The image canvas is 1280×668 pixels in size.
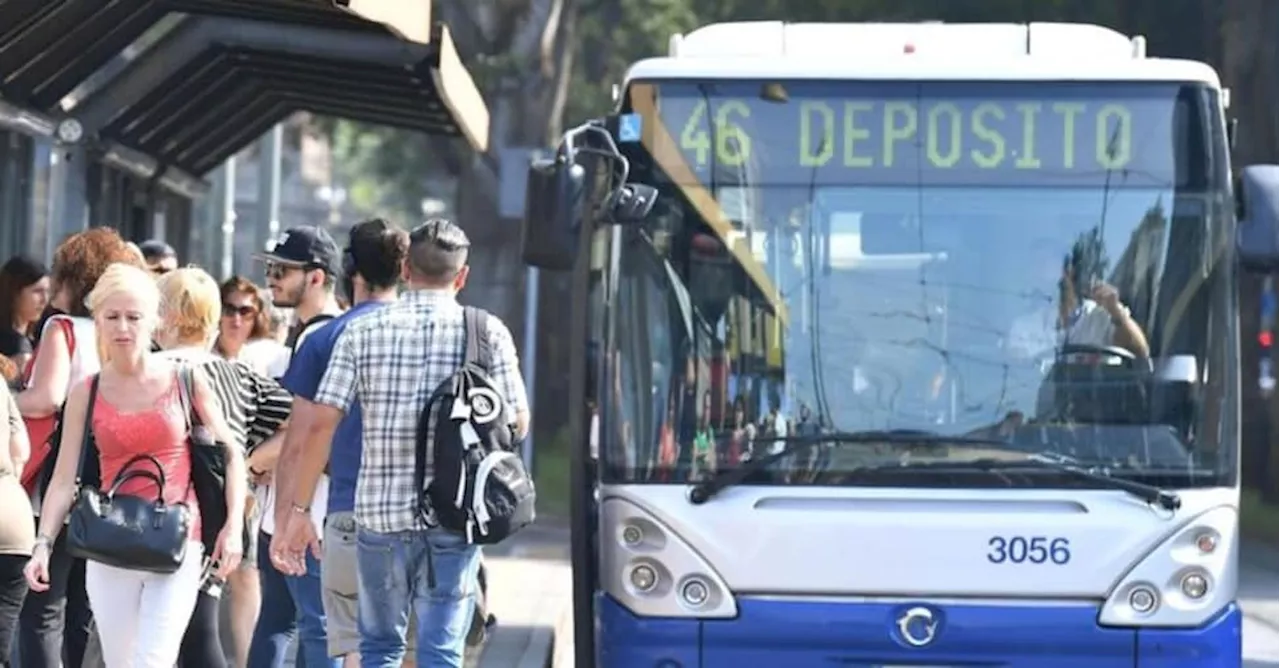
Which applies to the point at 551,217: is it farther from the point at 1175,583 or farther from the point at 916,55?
the point at 1175,583

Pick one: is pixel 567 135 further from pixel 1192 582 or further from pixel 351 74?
pixel 351 74

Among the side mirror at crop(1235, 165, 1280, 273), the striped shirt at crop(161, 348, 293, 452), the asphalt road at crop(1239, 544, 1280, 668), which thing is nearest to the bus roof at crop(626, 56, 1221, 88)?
the side mirror at crop(1235, 165, 1280, 273)

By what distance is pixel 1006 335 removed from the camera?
8.43m

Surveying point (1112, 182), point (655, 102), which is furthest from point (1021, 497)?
point (655, 102)

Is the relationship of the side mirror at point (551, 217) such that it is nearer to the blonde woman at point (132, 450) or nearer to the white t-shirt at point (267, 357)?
the blonde woman at point (132, 450)

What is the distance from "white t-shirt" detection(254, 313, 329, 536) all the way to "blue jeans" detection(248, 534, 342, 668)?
9 centimetres

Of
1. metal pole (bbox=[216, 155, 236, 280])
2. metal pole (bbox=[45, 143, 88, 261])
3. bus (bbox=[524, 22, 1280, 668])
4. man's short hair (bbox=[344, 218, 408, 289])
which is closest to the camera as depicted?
→ bus (bbox=[524, 22, 1280, 668])

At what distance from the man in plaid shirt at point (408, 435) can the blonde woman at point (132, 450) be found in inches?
18.5

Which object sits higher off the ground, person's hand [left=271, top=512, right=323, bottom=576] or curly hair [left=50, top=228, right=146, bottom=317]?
curly hair [left=50, top=228, right=146, bottom=317]

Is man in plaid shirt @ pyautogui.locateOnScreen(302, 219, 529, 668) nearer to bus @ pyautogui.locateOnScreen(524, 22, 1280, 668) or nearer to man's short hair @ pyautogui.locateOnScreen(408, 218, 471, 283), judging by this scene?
man's short hair @ pyautogui.locateOnScreen(408, 218, 471, 283)

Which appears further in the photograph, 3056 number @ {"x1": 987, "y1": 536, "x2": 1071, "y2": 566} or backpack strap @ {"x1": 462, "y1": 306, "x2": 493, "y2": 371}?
3056 number @ {"x1": 987, "y1": 536, "x2": 1071, "y2": 566}

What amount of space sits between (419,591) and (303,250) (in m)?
1.85

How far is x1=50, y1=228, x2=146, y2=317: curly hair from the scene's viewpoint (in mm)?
8812

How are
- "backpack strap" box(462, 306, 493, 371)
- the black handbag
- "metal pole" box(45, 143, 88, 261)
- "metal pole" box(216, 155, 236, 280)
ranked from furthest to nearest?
"metal pole" box(216, 155, 236, 280)
"metal pole" box(45, 143, 88, 261)
"backpack strap" box(462, 306, 493, 371)
the black handbag
